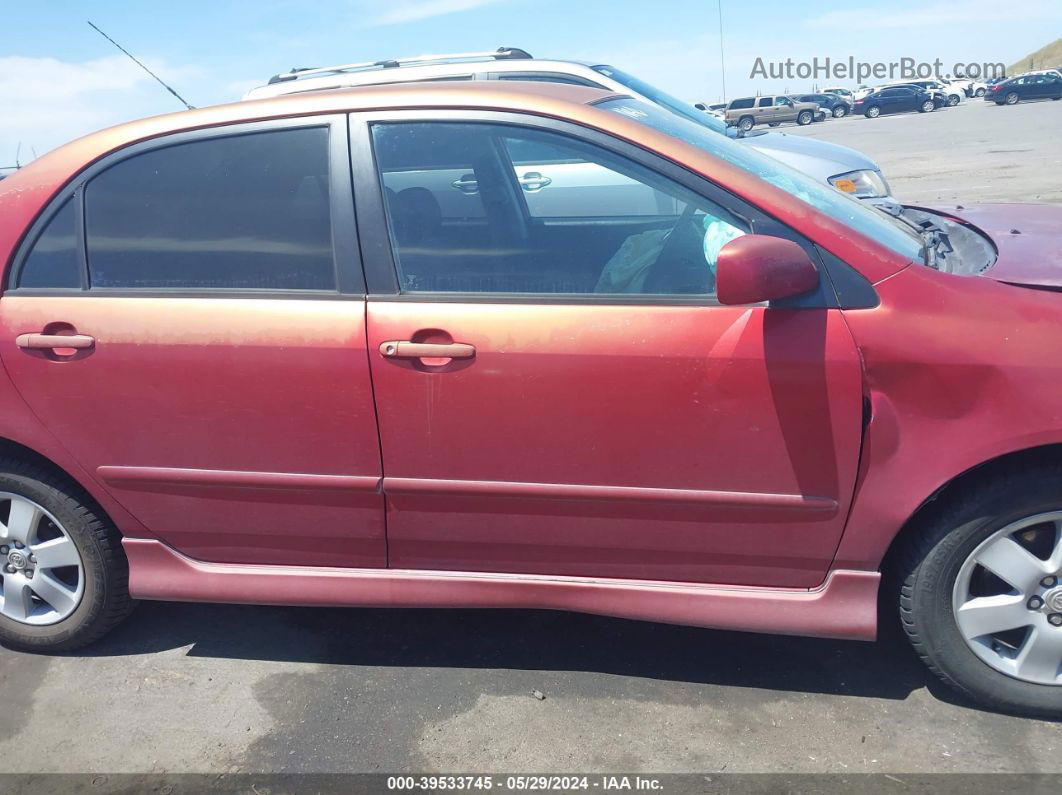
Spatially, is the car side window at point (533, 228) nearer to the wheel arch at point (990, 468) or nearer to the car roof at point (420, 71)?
the wheel arch at point (990, 468)

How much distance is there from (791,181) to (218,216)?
1749mm

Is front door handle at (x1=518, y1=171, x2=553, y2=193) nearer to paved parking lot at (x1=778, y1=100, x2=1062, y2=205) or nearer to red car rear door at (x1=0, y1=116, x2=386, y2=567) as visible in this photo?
red car rear door at (x1=0, y1=116, x2=386, y2=567)

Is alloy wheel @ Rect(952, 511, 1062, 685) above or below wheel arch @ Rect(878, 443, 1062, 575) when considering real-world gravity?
below

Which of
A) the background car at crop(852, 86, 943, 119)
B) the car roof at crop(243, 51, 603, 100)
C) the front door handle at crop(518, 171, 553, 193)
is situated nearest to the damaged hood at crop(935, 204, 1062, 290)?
the front door handle at crop(518, 171, 553, 193)

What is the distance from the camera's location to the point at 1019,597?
2.46 m

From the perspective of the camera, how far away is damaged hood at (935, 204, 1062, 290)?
2.47 meters

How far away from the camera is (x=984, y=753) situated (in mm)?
2424

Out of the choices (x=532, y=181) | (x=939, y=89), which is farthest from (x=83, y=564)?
(x=939, y=89)

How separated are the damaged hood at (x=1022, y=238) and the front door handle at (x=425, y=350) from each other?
144cm

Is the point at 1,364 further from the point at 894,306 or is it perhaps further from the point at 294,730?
the point at 894,306

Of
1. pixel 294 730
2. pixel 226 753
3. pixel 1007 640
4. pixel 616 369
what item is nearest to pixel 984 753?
pixel 1007 640

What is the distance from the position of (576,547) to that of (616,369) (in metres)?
0.56

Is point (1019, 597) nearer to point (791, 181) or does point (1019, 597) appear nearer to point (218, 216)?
point (791, 181)

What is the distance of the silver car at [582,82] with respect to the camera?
6.27 metres
